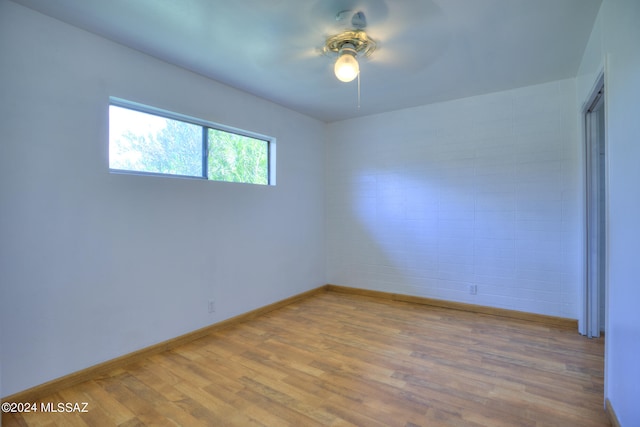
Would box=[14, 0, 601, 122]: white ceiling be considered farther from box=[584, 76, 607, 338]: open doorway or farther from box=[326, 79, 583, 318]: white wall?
box=[584, 76, 607, 338]: open doorway

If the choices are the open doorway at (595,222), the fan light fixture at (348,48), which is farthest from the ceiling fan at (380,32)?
the open doorway at (595,222)

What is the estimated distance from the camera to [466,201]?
12.3 feet

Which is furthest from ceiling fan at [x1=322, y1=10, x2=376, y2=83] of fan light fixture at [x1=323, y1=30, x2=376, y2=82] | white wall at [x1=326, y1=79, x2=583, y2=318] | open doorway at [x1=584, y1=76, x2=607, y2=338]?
open doorway at [x1=584, y1=76, x2=607, y2=338]

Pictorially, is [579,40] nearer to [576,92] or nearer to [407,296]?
[576,92]

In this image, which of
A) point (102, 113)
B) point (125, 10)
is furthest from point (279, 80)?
point (102, 113)

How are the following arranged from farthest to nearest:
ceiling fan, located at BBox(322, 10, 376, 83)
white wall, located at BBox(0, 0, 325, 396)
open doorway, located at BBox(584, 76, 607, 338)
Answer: open doorway, located at BBox(584, 76, 607, 338), ceiling fan, located at BBox(322, 10, 376, 83), white wall, located at BBox(0, 0, 325, 396)

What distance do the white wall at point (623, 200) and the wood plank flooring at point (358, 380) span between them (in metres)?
0.42

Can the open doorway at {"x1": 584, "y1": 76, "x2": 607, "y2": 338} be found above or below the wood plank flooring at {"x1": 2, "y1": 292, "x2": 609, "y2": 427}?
above

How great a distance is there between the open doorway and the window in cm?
348

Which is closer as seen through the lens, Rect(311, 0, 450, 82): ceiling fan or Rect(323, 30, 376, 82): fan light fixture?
Rect(311, 0, 450, 82): ceiling fan

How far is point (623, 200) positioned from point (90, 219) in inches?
137

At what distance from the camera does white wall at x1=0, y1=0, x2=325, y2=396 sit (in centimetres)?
196

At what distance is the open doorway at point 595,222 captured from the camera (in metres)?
2.80

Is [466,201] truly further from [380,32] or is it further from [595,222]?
[380,32]
